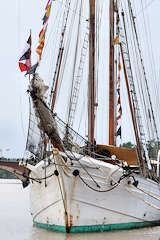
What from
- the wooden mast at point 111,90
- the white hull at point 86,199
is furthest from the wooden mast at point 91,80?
the white hull at point 86,199

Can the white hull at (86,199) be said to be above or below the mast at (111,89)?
below

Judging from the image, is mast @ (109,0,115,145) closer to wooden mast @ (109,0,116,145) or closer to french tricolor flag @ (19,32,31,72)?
wooden mast @ (109,0,116,145)

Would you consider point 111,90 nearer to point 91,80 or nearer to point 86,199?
point 91,80

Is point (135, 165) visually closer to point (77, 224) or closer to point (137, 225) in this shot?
point (137, 225)

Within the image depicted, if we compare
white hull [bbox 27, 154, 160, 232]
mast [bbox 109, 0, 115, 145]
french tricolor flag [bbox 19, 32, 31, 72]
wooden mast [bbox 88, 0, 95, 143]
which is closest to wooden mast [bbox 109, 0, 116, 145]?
mast [bbox 109, 0, 115, 145]

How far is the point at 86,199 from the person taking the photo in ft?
41.4

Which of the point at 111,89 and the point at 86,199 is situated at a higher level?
the point at 111,89

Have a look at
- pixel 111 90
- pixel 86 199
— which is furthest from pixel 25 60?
pixel 111 90

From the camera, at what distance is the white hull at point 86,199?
12.4m

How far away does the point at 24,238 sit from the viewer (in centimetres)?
1282

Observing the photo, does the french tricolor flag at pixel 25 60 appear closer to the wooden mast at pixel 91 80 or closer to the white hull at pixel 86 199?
the white hull at pixel 86 199

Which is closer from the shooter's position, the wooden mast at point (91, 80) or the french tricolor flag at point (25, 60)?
the french tricolor flag at point (25, 60)

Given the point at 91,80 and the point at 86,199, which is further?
the point at 91,80

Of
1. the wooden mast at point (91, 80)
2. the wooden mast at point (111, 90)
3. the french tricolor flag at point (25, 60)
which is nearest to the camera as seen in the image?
the french tricolor flag at point (25, 60)
